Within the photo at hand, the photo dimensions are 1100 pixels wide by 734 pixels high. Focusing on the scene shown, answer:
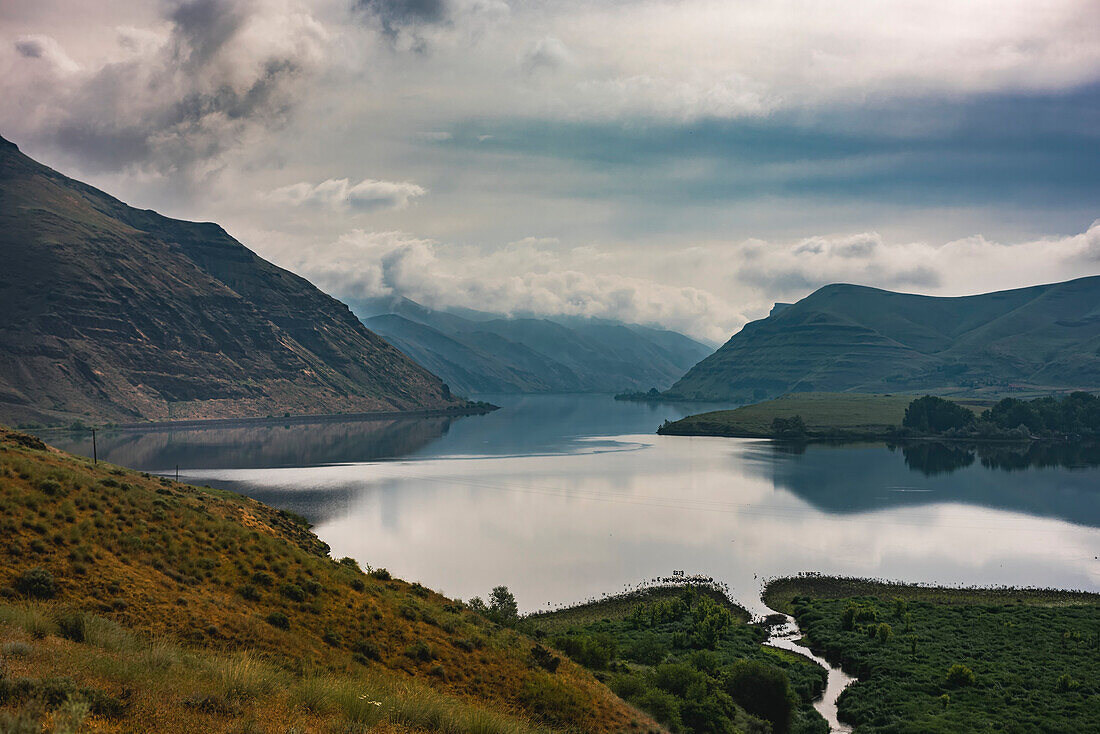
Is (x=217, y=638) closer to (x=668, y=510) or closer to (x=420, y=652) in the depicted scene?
(x=420, y=652)

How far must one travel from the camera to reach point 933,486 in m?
134

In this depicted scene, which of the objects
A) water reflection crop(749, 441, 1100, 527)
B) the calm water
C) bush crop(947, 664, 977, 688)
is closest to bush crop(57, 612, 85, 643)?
bush crop(947, 664, 977, 688)

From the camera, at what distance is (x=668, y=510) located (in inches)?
4400

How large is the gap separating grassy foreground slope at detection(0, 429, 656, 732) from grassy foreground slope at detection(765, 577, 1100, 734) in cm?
2188

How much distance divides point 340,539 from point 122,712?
255 ft

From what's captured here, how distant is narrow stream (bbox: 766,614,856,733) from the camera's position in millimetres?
43559

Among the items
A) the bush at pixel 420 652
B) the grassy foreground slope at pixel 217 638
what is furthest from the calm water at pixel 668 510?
the bush at pixel 420 652

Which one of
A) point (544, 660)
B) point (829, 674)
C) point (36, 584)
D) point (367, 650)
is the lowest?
point (829, 674)

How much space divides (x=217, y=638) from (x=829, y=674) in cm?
4452

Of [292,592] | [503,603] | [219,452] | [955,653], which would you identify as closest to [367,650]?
[292,592]

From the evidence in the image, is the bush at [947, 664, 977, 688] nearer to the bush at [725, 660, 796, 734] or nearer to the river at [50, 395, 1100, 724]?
the river at [50, 395, 1100, 724]

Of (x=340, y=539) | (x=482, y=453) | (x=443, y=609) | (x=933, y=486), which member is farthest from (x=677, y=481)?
(x=443, y=609)

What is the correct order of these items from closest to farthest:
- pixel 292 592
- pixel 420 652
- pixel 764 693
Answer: pixel 420 652
pixel 292 592
pixel 764 693

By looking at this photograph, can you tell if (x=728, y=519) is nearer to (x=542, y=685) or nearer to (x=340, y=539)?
(x=340, y=539)
